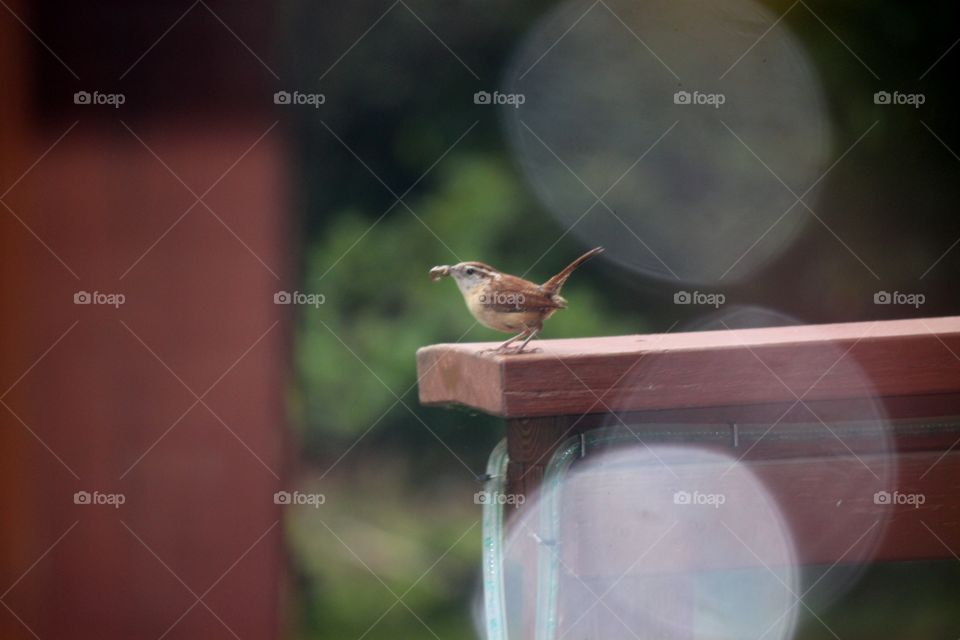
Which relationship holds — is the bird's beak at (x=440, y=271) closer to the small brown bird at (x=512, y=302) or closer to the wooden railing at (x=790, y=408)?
the small brown bird at (x=512, y=302)

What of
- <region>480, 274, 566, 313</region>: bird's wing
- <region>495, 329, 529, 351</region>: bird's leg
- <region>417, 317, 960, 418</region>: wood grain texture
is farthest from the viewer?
<region>480, 274, 566, 313</region>: bird's wing

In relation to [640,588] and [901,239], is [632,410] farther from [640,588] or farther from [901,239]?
[901,239]

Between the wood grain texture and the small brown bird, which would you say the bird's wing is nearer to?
the small brown bird

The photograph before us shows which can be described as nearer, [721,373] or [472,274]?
[721,373]

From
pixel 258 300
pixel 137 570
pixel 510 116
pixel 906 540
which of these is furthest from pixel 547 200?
pixel 906 540

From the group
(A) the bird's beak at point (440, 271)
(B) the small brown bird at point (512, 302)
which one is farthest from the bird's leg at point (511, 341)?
(A) the bird's beak at point (440, 271)

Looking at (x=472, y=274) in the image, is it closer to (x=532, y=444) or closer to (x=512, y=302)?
(x=512, y=302)

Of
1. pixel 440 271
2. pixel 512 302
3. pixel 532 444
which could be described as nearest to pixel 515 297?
pixel 512 302

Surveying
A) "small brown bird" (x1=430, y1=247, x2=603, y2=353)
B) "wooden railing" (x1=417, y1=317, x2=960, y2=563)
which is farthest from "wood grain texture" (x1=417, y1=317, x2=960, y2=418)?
"small brown bird" (x1=430, y1=247, x2=603, y2=353)
